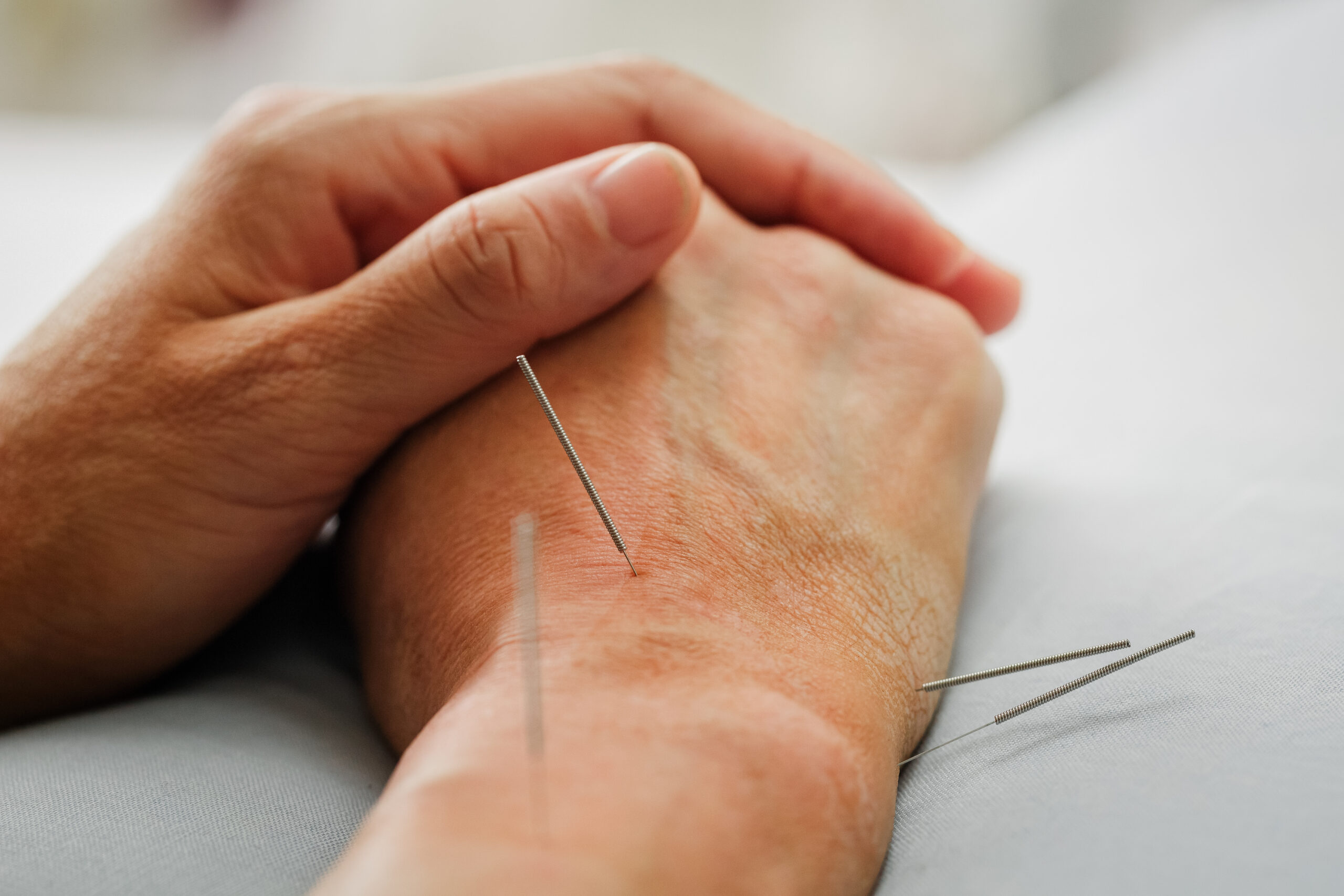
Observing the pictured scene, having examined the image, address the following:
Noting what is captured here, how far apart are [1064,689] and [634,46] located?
314 cm

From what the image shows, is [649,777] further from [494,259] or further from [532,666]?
[494,259]

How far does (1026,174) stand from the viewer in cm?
229

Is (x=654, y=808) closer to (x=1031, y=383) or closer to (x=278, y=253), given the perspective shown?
(x=278, y=253)

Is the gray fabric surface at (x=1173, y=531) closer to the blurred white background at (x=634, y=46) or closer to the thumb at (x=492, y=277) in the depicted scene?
the thumb at (x=492, y=277)

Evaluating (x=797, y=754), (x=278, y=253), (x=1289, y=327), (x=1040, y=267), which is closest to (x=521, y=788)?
(x=797, y=754)

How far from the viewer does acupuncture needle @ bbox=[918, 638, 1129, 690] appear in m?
0.76

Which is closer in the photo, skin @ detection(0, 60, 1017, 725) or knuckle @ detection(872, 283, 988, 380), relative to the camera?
skin @ detection(0, 60, 1017, 725)

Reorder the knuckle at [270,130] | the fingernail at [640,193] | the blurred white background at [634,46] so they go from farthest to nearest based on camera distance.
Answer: the blurred white background at [634,46] < the knuckle at [270,130] < the fingernail at [640,193]

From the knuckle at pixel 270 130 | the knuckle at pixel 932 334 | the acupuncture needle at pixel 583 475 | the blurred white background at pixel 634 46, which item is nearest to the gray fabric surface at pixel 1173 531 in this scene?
the knuckle at pixel 932 334

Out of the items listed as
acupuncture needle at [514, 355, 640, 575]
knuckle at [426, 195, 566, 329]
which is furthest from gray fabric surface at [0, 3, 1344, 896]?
knuckle at [426, 195, 566, 329]

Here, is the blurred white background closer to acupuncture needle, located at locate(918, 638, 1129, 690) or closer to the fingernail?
the fingernail

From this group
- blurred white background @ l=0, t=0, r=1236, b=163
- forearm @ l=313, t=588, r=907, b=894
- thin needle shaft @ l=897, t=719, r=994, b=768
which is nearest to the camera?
forearm @ l=313, t=588, r=907, b=894

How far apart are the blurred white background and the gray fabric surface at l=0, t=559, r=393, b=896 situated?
2917mm

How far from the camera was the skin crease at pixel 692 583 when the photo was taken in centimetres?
55
